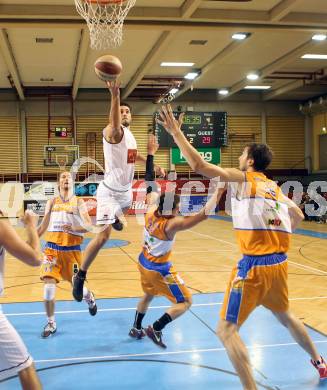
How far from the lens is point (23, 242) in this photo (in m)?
3.27

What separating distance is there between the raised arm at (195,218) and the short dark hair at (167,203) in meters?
0.13

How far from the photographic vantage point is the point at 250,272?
4.01 meters

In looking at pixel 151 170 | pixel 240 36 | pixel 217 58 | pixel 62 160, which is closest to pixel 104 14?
pixel 151 170

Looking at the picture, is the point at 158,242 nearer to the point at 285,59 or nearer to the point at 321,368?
the point at 321,368

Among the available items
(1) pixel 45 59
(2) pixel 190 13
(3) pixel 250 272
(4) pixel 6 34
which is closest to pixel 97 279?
(3) pixel 250 272

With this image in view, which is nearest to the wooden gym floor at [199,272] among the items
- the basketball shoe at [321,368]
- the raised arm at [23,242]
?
the basketball shoe at [321,368]

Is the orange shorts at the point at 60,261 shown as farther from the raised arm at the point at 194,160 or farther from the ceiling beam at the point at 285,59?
the ceiling beam at the point at 285,59

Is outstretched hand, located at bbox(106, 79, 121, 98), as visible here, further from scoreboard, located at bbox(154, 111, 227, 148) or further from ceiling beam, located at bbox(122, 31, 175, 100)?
scoreboard, located at bbox(154, 111, 227, 148)

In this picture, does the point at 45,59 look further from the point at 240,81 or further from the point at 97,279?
the point at 97,279

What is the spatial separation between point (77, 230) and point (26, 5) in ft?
28.3

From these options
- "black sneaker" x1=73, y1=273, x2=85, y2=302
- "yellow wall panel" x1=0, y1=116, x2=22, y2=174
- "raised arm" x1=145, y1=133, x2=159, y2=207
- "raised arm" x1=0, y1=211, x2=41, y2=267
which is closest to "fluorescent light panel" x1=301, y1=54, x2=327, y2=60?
"yellow wall panel" x1=0, y1=116, x2=22, y2=174

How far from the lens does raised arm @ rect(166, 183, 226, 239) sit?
184 inches

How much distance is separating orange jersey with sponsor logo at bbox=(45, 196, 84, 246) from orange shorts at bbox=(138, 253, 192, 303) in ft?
4.04

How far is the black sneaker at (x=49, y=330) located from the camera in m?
5.76
